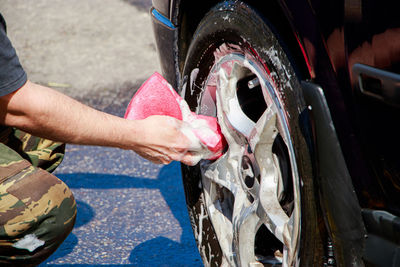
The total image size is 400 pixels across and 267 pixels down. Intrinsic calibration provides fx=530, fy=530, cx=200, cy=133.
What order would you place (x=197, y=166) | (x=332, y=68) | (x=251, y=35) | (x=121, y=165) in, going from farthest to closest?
(x=121, y=165), (x=197, y=166), (x=251, y=35), (x=332, y=68)

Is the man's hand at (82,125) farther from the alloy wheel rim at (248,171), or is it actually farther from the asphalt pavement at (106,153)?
the asphalt pavement at (106,153)

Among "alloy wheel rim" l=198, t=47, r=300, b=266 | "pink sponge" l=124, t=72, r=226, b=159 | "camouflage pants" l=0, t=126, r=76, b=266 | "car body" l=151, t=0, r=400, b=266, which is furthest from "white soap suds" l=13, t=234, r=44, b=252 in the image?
"car body" l=151, t=0, r=400, b=266

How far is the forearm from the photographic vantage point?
1.60 metres

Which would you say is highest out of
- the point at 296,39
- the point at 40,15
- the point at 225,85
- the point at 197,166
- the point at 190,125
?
the point at 296,39

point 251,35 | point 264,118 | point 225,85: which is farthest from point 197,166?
point 251,35

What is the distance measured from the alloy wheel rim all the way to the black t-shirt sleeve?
2.10ft

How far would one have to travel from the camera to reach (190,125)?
185 centimetres

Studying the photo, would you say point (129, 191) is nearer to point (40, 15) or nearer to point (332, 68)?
point (332, 68)

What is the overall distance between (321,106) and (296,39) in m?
0.21

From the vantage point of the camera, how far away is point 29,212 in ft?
5.74

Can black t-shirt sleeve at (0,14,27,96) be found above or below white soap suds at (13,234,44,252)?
above

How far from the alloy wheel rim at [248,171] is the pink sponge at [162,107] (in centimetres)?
4

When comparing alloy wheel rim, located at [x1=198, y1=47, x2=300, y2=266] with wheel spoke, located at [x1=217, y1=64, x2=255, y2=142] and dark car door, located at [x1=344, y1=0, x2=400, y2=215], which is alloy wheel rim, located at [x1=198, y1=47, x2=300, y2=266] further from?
dark car door, located at [x1=344, y1=0, x2=400, y2=215]

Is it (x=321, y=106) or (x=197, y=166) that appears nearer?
(x=321, y=106)
